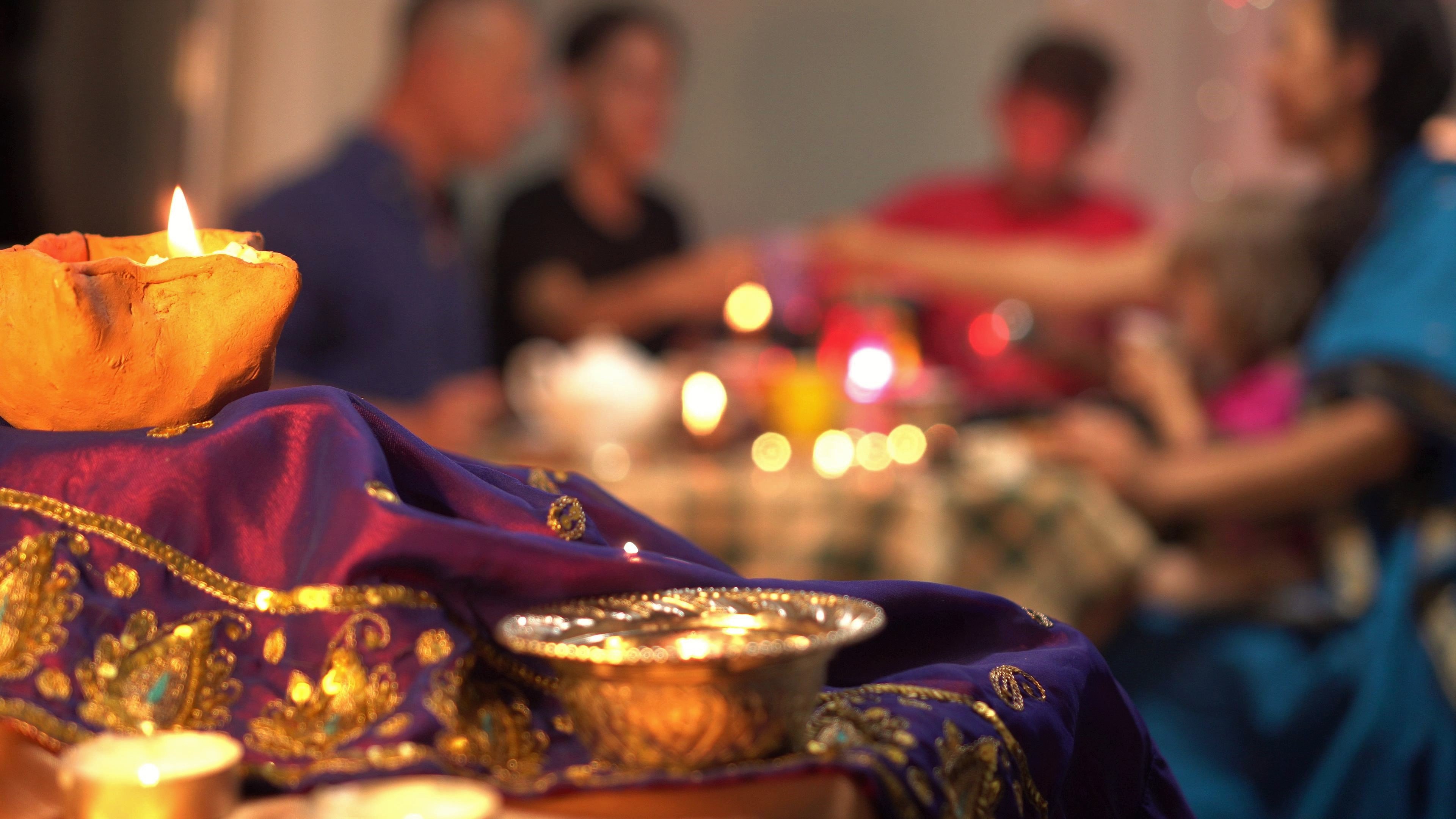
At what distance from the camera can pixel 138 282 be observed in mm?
489

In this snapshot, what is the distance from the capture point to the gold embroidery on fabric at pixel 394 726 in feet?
1.36

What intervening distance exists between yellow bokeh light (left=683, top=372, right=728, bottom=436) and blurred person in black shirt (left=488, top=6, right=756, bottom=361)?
4.28 ft

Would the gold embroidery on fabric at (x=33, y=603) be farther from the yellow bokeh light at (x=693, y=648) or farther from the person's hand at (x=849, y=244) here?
the person's hand at (x=849, y=244)

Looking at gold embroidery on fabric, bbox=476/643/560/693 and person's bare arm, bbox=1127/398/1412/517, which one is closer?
gold embroidery on fabric, bbox=476/643/560/693

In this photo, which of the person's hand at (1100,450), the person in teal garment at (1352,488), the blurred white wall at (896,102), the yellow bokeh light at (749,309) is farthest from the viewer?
the blurred white wall at (896,102)

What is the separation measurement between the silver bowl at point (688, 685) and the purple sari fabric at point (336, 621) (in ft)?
0.03

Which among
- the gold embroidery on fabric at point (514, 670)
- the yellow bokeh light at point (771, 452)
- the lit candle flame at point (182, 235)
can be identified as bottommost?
the yellow bokeh light at point (771, 452)

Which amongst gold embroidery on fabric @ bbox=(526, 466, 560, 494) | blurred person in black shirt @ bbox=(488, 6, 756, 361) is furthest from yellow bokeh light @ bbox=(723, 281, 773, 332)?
gold embroidery on fabric @ bbox=(526, 466, 560, 494)

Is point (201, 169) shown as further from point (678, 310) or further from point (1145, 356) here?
point (1145, 356)

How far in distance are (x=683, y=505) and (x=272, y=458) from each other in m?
1.06

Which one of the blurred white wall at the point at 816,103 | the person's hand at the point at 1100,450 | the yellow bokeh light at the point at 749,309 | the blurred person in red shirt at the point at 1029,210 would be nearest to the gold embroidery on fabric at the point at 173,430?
the person's hand at the point at 1100,450

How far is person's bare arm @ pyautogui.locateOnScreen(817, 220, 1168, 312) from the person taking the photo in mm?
2650

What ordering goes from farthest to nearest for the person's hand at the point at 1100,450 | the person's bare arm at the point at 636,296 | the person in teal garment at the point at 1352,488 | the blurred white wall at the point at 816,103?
the blurred white wall at the point at 816,103, the person's bare arm at the point at 636,296, the person's hand at the point at 1100,450, the person in teal garment at the point at 1352,488

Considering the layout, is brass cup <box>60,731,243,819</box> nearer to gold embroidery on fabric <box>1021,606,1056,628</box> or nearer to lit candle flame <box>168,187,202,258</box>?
lit candle flame <box>168,187,202,258</box>
